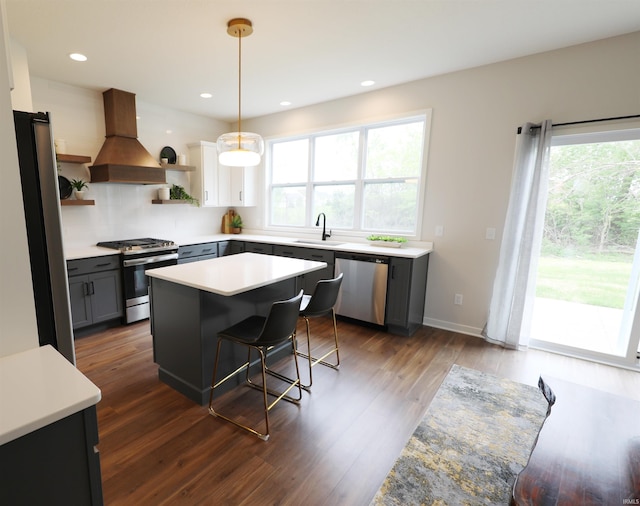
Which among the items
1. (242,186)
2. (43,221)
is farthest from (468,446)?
(242,186)

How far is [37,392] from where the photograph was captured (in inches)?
35.6

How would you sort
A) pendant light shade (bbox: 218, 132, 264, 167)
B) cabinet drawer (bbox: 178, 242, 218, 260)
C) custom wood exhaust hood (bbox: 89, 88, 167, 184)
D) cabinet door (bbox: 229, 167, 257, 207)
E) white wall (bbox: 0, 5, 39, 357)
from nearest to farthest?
white wall (bbox: 0, 5, 39, 357) < pendant light shade (bbox: 218, 132, 264, 167) < custom wood exhaust hood (bbox: 89, 88, 167, 184) < cabinet drawer (bbox: 178, 242, 218, 260) < cabinet door (bbox: 229, 167, 257, 207)

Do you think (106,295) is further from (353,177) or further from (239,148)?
(353,177)

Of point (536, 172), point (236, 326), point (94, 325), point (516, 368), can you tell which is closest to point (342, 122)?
point (536, 172)

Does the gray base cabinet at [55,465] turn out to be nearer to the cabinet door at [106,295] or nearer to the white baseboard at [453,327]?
the cabinet door at [106,295]

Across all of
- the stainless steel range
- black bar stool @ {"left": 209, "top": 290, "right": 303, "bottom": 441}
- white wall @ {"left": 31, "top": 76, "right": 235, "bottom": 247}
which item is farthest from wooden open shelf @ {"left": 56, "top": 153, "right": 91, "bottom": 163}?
black bar stool @ {"left": 209, "top": 290, "right": 303, "bottom": 441}

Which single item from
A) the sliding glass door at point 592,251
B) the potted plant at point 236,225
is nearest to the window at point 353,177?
the potted plant at point 236,225

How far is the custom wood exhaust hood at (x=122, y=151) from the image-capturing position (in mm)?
3676

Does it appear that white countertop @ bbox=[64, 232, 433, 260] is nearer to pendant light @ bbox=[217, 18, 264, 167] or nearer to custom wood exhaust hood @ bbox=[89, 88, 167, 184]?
custom wood exhaust hood @ bbox=[89, 88, 167, 184]

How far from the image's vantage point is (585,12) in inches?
89.8

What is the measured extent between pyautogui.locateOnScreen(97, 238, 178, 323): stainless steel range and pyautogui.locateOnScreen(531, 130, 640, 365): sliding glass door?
Result: 4229 mm

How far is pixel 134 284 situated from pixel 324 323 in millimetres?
2246

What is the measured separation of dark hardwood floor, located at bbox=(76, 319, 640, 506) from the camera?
1.61 m

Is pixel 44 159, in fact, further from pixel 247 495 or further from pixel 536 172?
pixel 536 172
